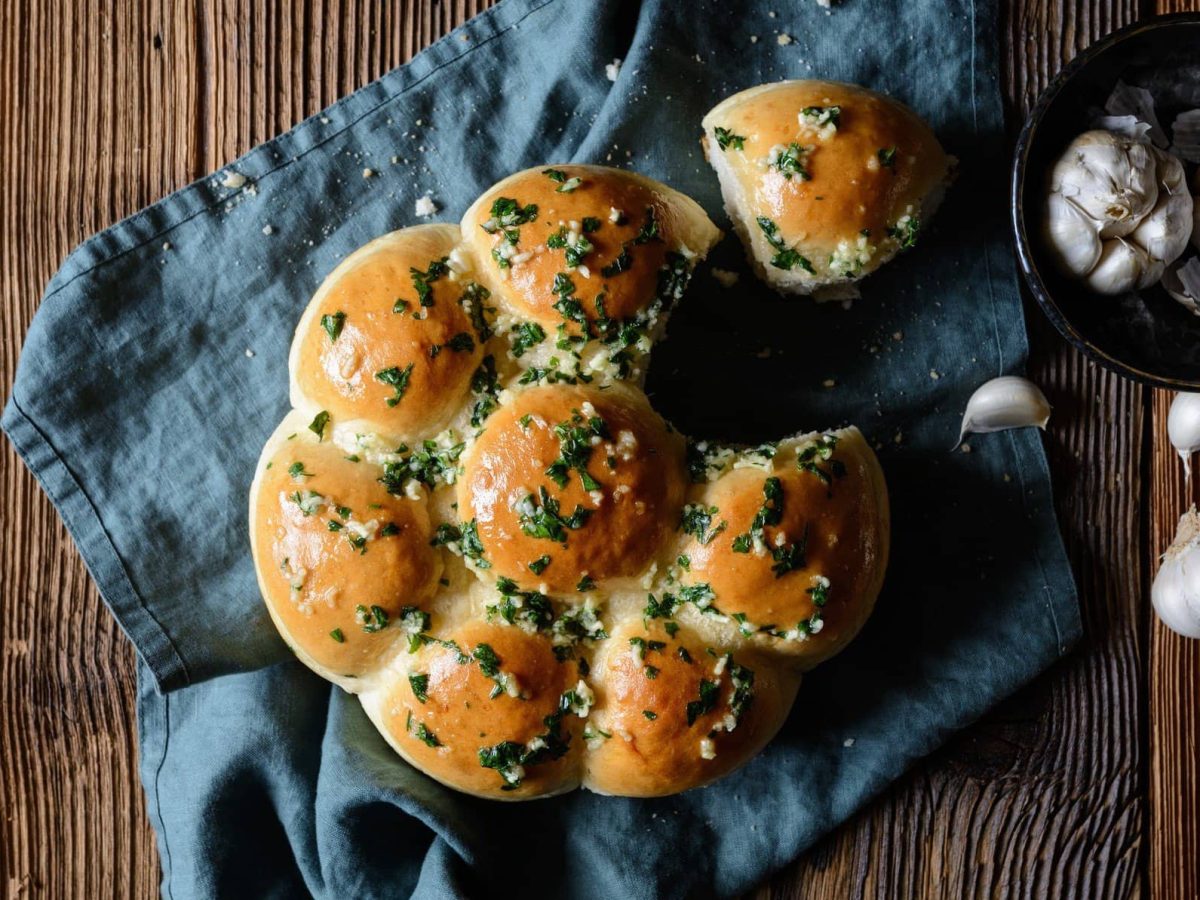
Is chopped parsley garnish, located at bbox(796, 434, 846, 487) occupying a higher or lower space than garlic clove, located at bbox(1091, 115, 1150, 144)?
lower

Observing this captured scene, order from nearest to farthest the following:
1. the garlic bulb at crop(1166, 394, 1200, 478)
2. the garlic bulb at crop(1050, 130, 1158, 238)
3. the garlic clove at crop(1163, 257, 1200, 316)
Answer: the garlic bulb at crop(1050, 130, 1158, 238) → the garlic clove at crop(1163, 257, 1200, 316) → the garlic bulb at crop(1166, 394, 1200, 478)

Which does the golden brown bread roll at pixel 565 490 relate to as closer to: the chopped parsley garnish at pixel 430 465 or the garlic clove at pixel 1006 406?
the chopped parsley garnish at pixel 430 465

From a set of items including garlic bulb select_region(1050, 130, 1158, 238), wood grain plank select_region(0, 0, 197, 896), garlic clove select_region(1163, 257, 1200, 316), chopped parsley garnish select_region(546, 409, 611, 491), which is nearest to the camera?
chopped parsley garnish select_region(546, 409, 611, 491)

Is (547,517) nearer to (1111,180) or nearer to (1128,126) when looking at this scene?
(1111,180)

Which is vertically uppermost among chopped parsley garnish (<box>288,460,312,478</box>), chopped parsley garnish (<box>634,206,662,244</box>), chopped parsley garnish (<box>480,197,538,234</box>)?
chopped parsley garnish (<box>480,197,538,234</box>)

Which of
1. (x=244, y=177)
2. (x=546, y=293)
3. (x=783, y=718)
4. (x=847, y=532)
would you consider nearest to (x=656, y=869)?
(x=783, y=718)

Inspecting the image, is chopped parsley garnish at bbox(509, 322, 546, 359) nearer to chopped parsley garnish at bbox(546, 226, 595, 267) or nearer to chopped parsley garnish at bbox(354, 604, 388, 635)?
chopped parsley garnish at bbox(546, 226, 595, 267)

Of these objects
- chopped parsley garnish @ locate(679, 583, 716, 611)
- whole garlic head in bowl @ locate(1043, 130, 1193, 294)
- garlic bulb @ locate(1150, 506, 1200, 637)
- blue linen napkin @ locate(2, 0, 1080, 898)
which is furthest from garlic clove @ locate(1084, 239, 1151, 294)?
chopped parsley garnish @ locate(679, 583, 716, 611)
